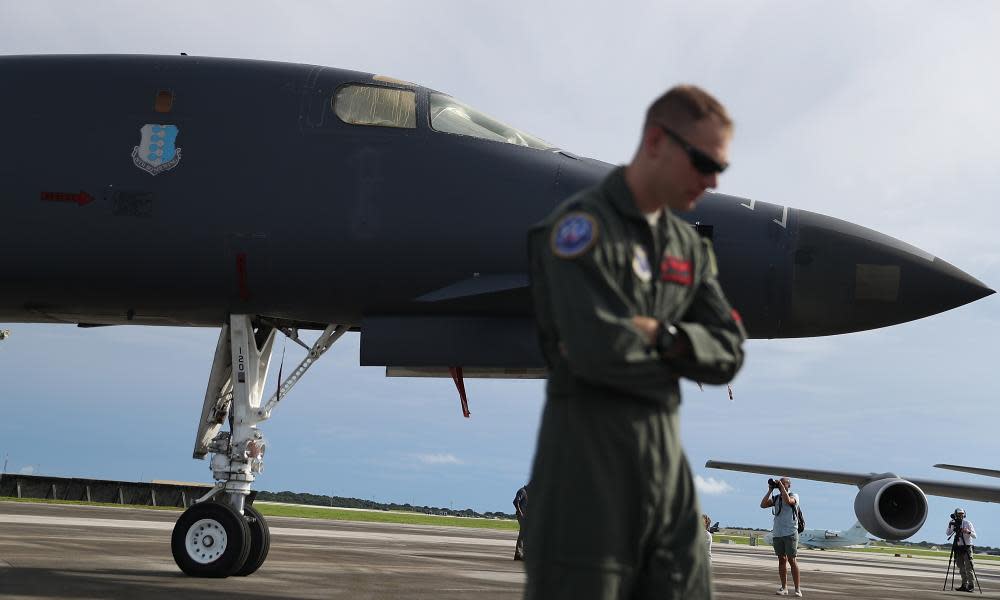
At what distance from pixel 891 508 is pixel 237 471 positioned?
9.99 meters

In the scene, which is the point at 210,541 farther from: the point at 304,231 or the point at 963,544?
the point at 963,544

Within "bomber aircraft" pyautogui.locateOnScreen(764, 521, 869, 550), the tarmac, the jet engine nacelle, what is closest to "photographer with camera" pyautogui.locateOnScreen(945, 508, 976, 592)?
the tarmac

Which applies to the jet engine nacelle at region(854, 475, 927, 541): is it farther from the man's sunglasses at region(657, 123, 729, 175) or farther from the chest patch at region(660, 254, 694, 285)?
the man's sunglasses at region(657, 123, 729, 175)

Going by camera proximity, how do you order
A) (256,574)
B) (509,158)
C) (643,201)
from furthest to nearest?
(256,574) < (509,158) < (643,201)

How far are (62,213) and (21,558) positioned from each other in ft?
12.5

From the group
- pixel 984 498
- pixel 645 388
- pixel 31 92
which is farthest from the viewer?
pixel 984 498

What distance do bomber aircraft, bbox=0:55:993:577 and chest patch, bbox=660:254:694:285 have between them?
5.11 m

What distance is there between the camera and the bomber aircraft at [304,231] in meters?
7.61

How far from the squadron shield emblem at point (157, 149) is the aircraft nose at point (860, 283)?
5.46m

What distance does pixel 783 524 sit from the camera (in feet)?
46.6

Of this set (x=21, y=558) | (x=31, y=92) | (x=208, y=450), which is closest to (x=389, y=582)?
(x=208, y=450)

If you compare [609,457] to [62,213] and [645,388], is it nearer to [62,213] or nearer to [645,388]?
[645,388]

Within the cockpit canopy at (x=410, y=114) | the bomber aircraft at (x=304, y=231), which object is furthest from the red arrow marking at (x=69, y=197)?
the cockpit canopy at (x=410, y=114)

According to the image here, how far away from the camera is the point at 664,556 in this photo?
93.7 inches
